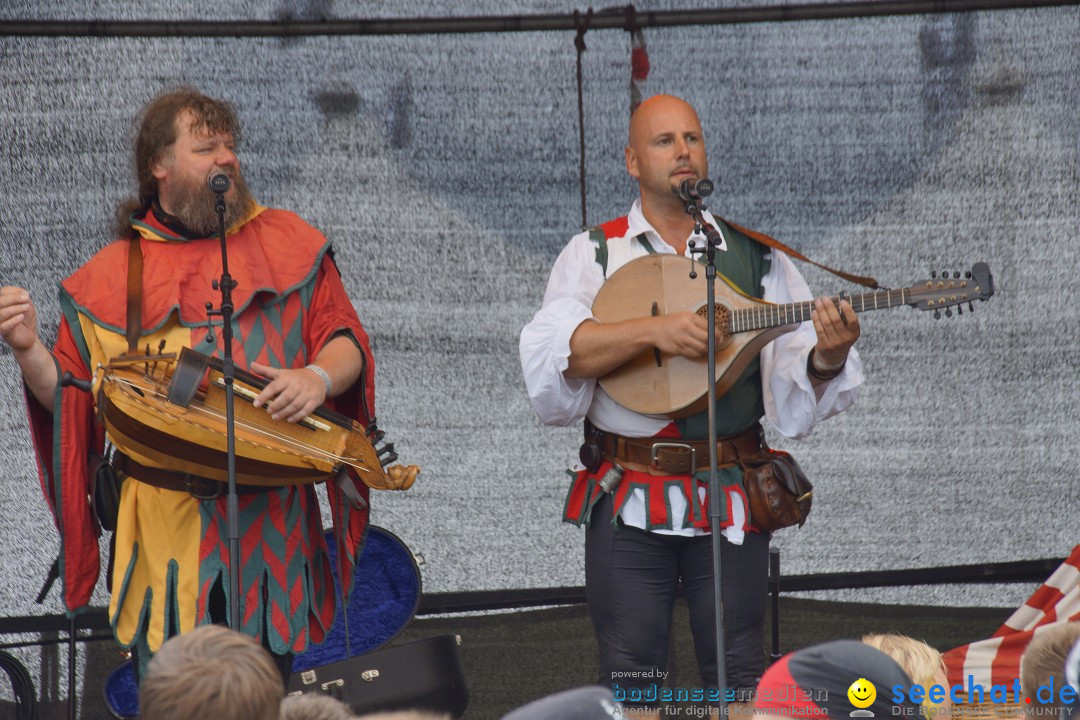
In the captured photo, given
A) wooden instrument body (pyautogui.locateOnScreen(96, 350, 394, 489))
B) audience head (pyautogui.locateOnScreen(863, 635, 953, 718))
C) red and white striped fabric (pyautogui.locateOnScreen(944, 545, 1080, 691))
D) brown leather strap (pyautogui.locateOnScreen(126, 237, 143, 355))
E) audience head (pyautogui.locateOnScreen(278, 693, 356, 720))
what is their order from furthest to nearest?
red and white striped fabric (pyautogui.locateOnScreen(944, 545, 1080, 691)) < brown leather strap (pyautogui.locateOnScreen(126, 237, 143, 355)) < wooden instrument body (pyautogui.locateOnScreen(96, 350, 394, 489)) < audience head (pyautogui.locateOnScreen(863, 635, 953, 718)) < audience head (pyautogui.locateOnScreen(278, 693, 356, 720))

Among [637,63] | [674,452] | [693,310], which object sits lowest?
[674,452]

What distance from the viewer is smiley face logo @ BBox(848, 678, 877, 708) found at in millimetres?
1909

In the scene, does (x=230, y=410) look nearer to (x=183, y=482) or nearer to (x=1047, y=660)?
(x=183, y=482)

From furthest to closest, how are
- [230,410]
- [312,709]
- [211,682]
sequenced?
[230,410] < [312,709] < [211,682]

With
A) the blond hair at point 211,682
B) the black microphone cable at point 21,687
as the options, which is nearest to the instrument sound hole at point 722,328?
the blond hair at point 211,682

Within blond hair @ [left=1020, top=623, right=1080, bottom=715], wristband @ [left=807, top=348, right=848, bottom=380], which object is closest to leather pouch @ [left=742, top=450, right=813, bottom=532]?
wristband @ [left=807, top=348, right=848, bottom=380]

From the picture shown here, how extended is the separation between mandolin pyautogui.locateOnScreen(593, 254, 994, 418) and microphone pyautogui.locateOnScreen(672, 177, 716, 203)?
24 cm

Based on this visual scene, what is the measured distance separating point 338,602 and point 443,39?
1.83 meters

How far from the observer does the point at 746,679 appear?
11.5 ft

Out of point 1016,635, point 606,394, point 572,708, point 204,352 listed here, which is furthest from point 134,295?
point 1016,635

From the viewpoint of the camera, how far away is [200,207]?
3490 mm

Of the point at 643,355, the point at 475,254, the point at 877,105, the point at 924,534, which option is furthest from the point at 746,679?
the point at 877,105

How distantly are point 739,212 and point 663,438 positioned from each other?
3.73 ft

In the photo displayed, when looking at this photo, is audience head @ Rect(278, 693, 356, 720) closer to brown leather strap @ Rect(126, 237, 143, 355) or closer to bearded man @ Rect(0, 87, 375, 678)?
bearded man @ Rect(0, 87, 375, 678)
